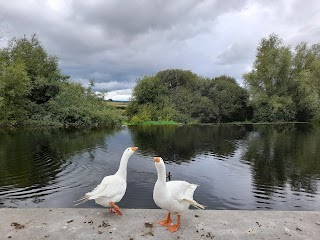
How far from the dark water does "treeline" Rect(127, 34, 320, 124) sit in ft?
99.0

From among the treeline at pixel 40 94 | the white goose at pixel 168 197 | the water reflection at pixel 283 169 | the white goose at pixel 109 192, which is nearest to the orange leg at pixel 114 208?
the white goose at pixel 109 192

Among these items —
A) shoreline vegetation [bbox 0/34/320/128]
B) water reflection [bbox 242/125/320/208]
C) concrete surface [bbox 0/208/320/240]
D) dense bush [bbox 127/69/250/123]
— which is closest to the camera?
concrete surface [bbox 0/208/320/240]

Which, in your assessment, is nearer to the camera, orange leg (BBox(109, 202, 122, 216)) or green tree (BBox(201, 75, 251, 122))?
orange leg (BBox(109, 202, 122, 216))

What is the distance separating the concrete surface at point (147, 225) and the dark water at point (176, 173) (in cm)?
381

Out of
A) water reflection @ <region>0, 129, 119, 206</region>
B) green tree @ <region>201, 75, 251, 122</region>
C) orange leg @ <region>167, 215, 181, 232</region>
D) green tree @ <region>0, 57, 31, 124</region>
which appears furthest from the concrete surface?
green tree @ <region>201, 75, 251, 122</region>

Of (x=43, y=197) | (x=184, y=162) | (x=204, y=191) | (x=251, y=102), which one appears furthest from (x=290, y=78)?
(x=43, y=197)

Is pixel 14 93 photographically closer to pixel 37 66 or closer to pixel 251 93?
pixel 37 66

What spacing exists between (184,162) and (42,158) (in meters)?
8.08

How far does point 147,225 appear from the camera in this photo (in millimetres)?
4742

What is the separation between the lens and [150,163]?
1494 centimetres

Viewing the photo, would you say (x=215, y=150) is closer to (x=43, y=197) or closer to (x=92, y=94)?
(x=43, y=197)

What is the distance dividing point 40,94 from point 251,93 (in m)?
38.3

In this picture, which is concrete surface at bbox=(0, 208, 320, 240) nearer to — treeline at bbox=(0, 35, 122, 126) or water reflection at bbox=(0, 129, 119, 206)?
water reflection at bbox=(0, 129, 119, 206)

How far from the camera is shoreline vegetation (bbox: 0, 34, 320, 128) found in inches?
1537
